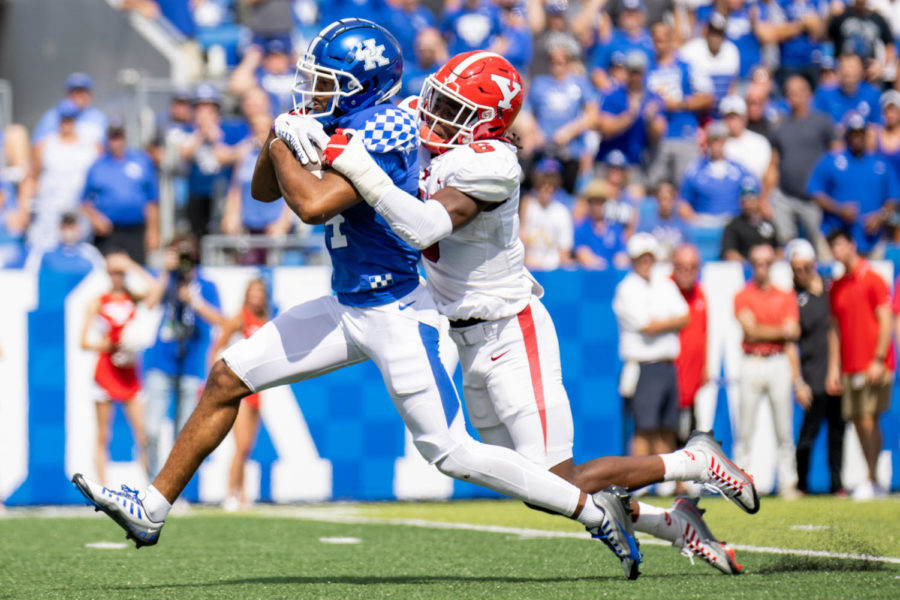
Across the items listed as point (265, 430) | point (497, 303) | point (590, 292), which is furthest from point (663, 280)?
point (497, 303)

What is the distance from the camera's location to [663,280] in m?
8.84

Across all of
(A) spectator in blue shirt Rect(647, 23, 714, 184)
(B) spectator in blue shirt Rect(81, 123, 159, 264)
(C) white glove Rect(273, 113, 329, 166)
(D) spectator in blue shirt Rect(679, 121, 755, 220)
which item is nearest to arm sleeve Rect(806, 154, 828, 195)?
(D) spectator in blue shirt Rect(679, 121, 755, 220)

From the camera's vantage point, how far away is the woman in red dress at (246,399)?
854cm

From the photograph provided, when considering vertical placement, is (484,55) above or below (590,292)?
above

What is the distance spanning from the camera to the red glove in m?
4.16

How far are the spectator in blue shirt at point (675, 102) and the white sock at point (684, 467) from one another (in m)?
6.31

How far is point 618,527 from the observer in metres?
4.46

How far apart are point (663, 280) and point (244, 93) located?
3933 millimetres

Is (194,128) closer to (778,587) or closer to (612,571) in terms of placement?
Answer: (612,571)

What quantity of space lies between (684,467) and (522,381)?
656 millimetres

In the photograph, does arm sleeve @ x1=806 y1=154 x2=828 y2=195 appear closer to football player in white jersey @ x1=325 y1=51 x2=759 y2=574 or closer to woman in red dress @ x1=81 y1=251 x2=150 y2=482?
woman in red dress @ x1=81 y1=251 x2=150 y2=482

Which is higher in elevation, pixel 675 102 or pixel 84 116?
pixel 675 102

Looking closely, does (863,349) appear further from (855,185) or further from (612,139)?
(612,139)

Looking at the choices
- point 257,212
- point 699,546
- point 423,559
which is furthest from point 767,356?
point 699,546
